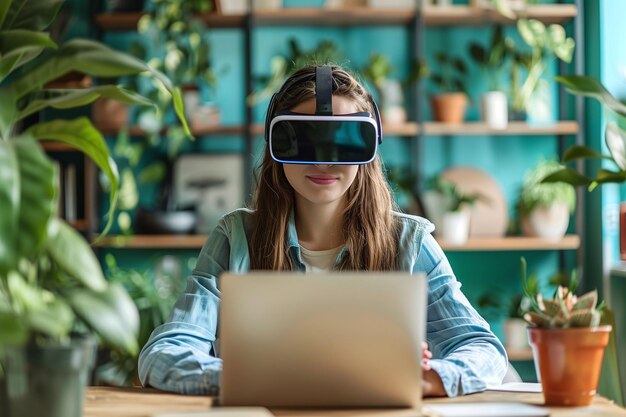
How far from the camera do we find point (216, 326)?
1.98m

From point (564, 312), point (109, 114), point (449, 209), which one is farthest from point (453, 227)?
point (564, 312)

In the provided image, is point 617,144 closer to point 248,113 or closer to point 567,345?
point 567,345

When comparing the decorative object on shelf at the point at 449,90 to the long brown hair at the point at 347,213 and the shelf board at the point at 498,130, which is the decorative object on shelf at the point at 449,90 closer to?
the shelf board at the point at 498,130

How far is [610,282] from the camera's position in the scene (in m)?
3.80

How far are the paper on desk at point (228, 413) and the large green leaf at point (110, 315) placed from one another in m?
0.27

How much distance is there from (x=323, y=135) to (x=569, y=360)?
64 centimetres

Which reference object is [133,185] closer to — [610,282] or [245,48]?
[245,48]

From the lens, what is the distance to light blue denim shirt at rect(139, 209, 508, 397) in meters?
1.61

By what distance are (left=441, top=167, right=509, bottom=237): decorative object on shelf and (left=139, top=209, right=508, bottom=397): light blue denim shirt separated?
78.2 inches

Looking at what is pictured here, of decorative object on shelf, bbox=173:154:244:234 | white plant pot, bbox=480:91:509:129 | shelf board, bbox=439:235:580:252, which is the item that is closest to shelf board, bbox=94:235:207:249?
decorative object on shelf, bbox=173:154:244:234

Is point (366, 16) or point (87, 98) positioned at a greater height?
point (366, 16)

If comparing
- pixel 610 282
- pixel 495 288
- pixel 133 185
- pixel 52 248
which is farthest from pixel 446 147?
pixel 52 248

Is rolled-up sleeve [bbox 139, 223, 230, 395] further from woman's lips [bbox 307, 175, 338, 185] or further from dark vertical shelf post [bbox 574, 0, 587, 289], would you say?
dark vertical shelf post [bbox 574, 0, 587, 289]

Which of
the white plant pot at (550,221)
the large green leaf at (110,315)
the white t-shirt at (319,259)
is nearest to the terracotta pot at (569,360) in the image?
the large green leaf at (110,315)
